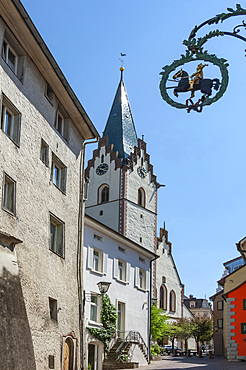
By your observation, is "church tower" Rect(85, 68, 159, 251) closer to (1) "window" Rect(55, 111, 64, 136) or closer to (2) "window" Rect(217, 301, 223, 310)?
(2) "window" Rect(217, 301, 223, 310)

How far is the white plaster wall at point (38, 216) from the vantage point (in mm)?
16666

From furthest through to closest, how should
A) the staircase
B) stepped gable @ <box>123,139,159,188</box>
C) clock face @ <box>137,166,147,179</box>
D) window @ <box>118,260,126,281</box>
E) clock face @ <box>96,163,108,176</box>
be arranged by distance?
clock face @ <box>137,166,147,179</box>
clock face @ <box>96,163,108,176</box>
stepped gable @ <box>123,139,159,188</box>
window @ <box>118,260,126,281</box>
the staircase

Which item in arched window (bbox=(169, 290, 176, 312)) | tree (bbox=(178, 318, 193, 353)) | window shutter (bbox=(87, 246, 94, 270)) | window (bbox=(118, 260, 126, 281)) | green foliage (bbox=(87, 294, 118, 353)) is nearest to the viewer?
window shutter (bbox=(87, 246, 94, 270))

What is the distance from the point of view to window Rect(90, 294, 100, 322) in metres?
28.2

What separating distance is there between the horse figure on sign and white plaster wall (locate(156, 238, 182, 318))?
60039 mm

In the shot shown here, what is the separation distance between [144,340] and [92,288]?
7.96m

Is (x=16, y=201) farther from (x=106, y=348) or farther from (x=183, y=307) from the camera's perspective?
(x=183, y=307)

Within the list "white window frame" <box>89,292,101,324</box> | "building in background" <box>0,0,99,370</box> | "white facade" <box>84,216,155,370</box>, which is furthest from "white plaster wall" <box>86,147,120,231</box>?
"building in background" <box>0,0,99,370</box>

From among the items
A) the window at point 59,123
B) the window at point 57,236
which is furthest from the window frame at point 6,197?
the window at point 59,123

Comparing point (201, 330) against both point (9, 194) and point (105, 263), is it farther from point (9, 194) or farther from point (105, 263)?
point (9, 194)

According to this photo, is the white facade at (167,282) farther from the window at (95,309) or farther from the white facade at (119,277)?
the window at (95,309)

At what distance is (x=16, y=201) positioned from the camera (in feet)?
54.6

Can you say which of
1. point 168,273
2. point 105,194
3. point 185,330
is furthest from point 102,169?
point 185,330

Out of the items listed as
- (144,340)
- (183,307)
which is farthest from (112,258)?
(183,307)
